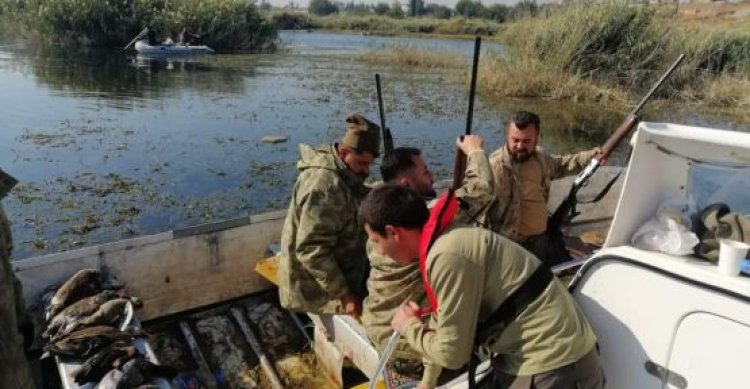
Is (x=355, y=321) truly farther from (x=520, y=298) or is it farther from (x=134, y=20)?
(x=134, y=20)

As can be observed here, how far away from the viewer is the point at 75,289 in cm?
389

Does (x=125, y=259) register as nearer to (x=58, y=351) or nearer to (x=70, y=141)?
(x=58, y=351)

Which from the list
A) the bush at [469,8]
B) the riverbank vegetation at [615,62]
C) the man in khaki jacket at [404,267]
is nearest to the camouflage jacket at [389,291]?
the man in khaki jacket at [404,267]

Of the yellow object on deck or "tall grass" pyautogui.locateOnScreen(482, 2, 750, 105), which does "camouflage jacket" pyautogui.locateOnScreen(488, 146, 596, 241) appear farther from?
"tall grass" pyautogui.locateOnScreen(482, 2, 750, 105)

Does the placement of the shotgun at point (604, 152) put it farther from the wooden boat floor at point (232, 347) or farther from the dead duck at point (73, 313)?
the dead duck at point (73, 313)

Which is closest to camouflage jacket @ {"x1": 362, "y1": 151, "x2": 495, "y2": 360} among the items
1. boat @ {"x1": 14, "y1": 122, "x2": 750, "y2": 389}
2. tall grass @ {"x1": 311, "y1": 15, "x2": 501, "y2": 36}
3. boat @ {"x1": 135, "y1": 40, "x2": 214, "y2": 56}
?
boat @ {"x1": 14, "y1": 122, "x2": 750, "y2": 389}

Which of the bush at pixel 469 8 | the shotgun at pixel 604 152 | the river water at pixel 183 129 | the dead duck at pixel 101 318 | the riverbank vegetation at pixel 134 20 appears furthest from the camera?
the bush at pixel 469 8

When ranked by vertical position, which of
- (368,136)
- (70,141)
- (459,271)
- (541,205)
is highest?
(368,136)

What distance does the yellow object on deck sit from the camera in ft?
14.7

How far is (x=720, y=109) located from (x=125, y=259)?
64.2 ft

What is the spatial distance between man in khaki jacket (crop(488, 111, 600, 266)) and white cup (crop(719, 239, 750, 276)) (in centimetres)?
176

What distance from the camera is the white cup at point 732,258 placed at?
91.1 inches

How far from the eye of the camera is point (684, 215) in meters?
2.82

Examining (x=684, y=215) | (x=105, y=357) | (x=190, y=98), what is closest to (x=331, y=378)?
(x=105, y=357)
